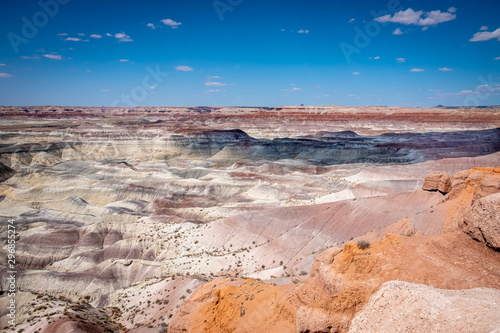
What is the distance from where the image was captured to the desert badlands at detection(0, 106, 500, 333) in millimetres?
7680

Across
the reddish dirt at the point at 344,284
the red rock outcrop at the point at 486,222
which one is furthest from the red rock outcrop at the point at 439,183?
the red rock outcrop at the point at 486,222

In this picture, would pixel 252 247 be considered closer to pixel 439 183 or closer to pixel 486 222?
pixel 439 183

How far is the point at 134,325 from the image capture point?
47.8 feet

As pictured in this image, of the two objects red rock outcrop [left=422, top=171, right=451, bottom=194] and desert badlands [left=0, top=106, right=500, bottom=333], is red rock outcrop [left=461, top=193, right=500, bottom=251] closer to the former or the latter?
desert badlands [left=0, top=106, right=500, bottom=333]

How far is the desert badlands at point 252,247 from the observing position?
7.68 meters

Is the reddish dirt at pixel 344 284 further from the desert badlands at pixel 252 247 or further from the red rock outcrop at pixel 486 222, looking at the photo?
the red rock outcrop at pixel 486 222

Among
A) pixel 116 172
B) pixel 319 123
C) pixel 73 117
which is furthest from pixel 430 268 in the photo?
pixel 73 117

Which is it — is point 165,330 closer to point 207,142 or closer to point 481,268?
point 481,268

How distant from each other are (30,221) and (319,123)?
11342cm

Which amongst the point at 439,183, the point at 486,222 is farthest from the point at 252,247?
the point at 486,222

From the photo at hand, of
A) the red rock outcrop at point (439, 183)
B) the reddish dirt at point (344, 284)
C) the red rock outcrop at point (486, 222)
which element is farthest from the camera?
the red rock outcrop at point (439, 183)

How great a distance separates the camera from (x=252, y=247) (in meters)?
23.3

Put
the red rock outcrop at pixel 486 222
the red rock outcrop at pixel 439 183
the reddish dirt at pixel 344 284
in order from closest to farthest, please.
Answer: the reddish dirt at pixel 344 284
the red rock outcrop at pixel 486 222
the red rock outcrop at pixel 439 183

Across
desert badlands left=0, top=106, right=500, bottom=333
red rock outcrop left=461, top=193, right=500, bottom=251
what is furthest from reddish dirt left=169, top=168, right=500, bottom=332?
red rock outcrop left=461, top=193, right=500, bottom=251
